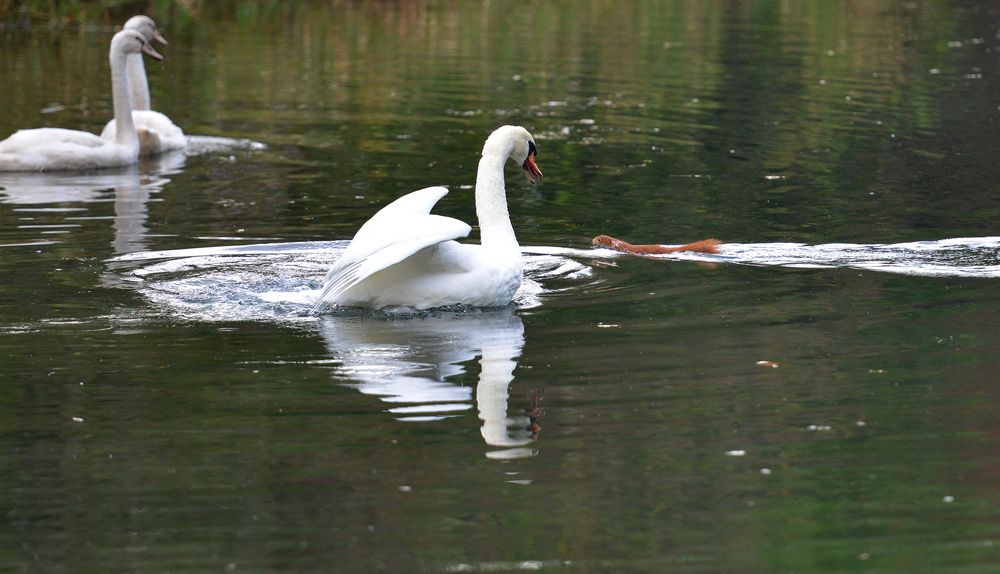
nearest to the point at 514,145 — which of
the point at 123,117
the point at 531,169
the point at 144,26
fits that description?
the point at 531,169

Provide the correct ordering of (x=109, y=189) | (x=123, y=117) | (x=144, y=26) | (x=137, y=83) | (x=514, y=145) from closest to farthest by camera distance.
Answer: (x=514, y=145) → (x=109, y=189) → (x=123, y=117) → (x=137, y=83) → (x=144, y=26)

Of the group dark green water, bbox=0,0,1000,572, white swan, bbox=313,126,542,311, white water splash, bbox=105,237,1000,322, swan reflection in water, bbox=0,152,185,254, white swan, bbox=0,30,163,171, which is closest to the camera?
dark green water, bbox=0,0,1000,572

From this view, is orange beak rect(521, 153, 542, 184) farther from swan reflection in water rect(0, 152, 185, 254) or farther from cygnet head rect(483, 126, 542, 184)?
swan reflection in water rect(0, 152, 185, 254)

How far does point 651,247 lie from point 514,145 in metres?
1.53

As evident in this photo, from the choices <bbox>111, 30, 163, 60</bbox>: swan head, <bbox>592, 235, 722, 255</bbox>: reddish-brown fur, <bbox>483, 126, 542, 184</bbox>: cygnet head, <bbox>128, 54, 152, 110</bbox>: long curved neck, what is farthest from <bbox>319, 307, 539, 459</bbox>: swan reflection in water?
<bbox>128, 54, 152, 110</bbox>: long curved neck

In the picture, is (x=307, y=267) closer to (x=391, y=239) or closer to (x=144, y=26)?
(x=391, y=239)

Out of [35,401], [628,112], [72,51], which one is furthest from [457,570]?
[72,51]

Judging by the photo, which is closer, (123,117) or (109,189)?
(109,189)

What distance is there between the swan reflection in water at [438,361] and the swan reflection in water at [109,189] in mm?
3133

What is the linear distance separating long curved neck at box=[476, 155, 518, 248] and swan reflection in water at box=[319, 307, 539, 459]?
1.43 feet

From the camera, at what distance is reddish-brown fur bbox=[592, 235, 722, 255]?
10750 mm

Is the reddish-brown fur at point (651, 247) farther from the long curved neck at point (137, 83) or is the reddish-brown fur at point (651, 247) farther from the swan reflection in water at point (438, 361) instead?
the long curved neck at point (137, 83)

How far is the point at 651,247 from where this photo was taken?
10859 millimetres

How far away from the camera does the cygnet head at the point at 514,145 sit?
31.8 feet
